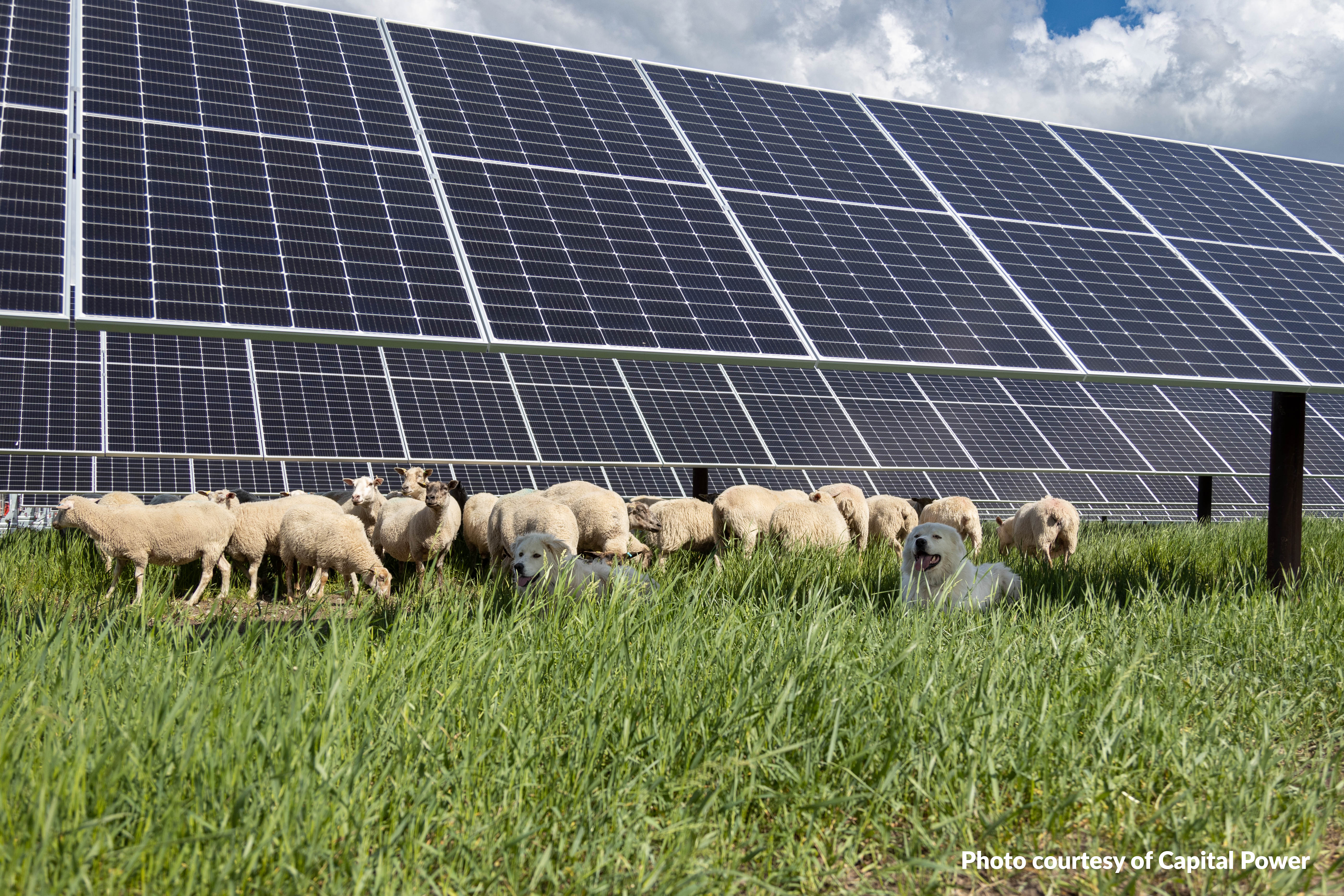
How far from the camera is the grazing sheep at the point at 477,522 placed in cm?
1138

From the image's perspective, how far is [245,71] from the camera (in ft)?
38.6

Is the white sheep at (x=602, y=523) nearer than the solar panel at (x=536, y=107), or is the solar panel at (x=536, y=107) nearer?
the white sheep at (x=602, y=523)

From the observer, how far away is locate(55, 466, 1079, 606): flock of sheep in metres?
8.99

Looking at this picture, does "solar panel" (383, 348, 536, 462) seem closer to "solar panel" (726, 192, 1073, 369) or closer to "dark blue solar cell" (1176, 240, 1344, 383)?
"solar panel" (726, 192, 1073, 369)

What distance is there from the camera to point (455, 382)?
656 inches

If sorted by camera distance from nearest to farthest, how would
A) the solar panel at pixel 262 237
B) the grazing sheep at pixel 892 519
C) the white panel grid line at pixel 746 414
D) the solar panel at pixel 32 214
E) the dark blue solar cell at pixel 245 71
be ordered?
the solar panel at pixel 32 214 → the solar panel at pixel 262 237 → the dark blue solar cell at pixel 245 71 → the grazing sheep at pixel 892 519 → the white panel grid line at pixel 746 414

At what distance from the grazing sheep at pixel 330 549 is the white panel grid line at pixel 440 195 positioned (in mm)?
2908

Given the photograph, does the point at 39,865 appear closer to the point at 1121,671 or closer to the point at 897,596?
the point at 1121,671

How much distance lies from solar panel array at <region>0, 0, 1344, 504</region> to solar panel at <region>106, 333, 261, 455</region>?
0.21 ft

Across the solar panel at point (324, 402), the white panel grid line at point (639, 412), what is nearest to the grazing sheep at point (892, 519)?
the white panel grid line at point (639, 412)

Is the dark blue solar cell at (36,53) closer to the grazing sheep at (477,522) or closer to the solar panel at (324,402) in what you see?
the solar panel at (324,402)

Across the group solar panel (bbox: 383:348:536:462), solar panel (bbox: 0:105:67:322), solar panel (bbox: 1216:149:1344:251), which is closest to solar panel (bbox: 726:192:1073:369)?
solar panel (bbox: 383:348:536:462)

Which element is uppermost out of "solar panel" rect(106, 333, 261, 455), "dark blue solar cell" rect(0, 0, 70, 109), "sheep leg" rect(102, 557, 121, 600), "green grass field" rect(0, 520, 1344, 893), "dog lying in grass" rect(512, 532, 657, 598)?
"dark blue solar cell" rect(0, 0, 70, 109)

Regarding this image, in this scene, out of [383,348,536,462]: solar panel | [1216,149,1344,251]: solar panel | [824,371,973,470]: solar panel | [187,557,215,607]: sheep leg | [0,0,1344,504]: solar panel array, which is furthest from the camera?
[824,371,973,470]: solar panel
